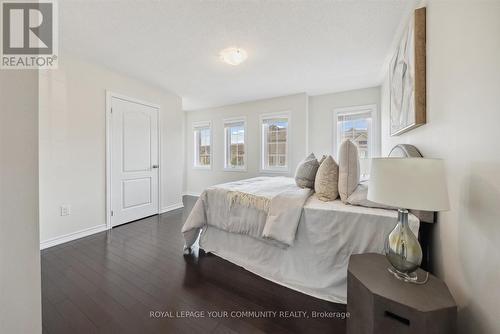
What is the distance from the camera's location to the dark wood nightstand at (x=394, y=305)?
2.72 feet

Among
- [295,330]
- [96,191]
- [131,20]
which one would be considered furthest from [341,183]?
[96,191]

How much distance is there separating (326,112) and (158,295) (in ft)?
13.3

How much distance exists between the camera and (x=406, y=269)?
105 centimetres

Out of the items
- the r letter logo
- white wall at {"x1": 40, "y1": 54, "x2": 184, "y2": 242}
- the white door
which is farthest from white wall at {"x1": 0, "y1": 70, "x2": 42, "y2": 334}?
the white door

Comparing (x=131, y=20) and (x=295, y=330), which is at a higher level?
(x=131, y=20)

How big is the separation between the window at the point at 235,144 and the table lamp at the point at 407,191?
4.02m

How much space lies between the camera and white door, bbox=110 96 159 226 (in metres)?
3.26

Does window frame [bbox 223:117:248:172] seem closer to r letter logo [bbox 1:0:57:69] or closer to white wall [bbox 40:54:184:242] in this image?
white wall [bbox 40:54:184:242]

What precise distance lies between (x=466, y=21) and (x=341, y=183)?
3.93ft

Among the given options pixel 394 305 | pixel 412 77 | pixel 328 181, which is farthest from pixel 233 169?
pixel 394 305

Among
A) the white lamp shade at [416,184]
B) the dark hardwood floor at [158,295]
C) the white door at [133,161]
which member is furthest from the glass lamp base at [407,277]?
the white door at [133,161]

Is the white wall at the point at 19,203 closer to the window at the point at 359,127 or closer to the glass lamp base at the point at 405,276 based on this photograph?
the glass lamp base at the point at 405,276

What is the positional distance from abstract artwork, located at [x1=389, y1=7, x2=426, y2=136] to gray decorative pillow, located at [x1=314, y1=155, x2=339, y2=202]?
26.9 inches

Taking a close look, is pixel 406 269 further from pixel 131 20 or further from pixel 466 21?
pixel 131 20
